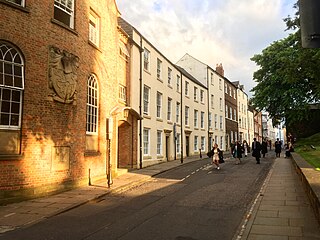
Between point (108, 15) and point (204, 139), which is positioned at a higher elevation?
point (108, 15)

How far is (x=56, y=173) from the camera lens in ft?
37.9

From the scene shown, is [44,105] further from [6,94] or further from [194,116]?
[194,116]

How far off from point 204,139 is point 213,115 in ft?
15.8

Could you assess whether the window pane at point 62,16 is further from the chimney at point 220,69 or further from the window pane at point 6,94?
the chimney at point 220,69

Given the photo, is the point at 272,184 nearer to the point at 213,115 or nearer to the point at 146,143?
the point at 146,143

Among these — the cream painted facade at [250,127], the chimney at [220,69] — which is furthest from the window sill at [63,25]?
the cream painted facade at [250,127]

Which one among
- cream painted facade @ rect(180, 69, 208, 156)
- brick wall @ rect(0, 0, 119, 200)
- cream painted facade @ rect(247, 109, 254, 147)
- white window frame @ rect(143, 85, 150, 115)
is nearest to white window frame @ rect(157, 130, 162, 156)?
white window frame @ rect(143, 85, 150, 115)

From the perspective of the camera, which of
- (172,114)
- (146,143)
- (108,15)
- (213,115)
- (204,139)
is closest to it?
(108,15)

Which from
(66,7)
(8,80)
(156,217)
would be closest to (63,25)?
(66,7)

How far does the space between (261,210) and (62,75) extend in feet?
27.3

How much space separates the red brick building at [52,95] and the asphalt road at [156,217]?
2401 millimetres

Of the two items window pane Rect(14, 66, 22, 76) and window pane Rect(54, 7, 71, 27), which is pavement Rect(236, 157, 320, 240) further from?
window pane Rect(54, 7, 71, 27)

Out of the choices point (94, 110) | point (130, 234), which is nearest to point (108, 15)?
point (94, 110)

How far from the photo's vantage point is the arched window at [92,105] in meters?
14.1
